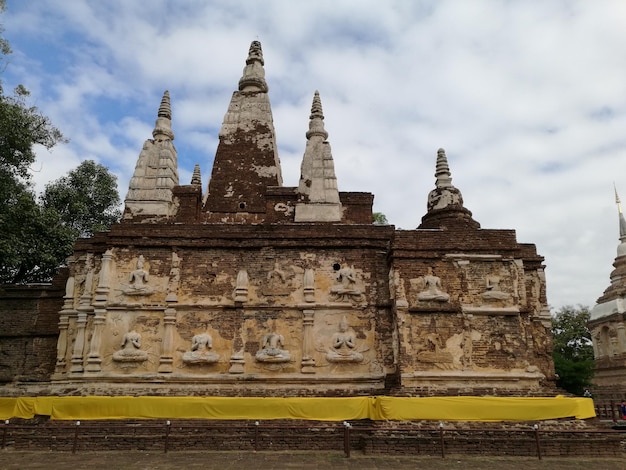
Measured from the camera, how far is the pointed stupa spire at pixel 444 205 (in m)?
16.1

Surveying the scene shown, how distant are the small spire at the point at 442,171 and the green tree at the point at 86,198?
55.6 ft

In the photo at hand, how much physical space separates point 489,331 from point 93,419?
31.6ft

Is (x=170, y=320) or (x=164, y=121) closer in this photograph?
(x=170, y=320)

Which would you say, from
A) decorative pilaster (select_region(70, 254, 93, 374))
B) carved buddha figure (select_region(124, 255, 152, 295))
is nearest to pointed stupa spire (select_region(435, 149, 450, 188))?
carved buddha figure (select_region(124, 255, 152, 295))

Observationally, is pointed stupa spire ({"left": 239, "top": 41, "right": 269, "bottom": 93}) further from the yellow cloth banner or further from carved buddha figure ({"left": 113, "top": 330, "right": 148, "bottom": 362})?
the yellow cloth banner

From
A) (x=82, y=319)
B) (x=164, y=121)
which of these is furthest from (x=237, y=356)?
(x=164, y=121)

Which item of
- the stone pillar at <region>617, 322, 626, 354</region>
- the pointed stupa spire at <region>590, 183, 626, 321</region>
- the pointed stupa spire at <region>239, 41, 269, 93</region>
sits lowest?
the stone pillar at <region>617, 322, 626, 354</region>

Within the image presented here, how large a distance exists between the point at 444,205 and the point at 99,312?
405 inches

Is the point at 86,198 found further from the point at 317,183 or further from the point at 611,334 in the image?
the point at 611,334

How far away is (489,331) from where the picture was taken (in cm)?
1309

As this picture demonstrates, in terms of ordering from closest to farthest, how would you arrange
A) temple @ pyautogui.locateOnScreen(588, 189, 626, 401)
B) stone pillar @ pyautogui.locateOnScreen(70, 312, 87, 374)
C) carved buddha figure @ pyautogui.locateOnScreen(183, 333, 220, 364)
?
carved buddha figure @ pyautogui.locateOnScreen(183, 333, 220, 364) → stone pillar @ pyautogui.locateOnScreen(70, 312, 87, 374) → temple @ pyautogui.locateOnScreen(588, 189, 626, 401)

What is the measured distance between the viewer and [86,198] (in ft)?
89.9

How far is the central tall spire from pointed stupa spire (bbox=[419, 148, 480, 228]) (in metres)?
4.98

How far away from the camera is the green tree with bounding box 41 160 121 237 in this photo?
1040 inches
